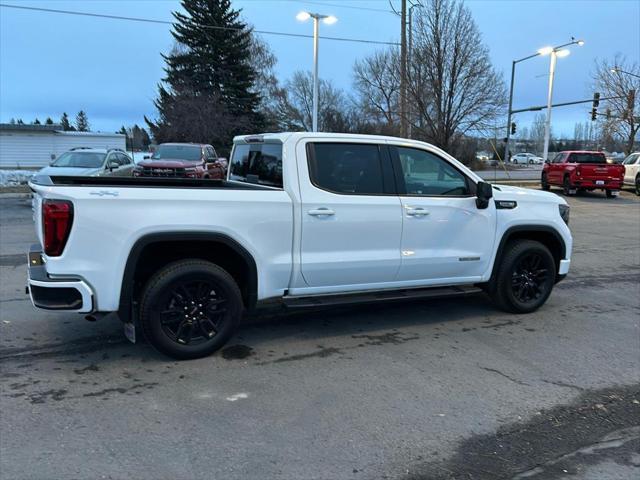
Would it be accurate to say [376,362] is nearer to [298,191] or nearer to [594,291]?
[298,191]

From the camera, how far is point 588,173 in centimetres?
2189

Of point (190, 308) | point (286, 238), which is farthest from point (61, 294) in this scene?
point (286, 238)

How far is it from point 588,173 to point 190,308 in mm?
21490

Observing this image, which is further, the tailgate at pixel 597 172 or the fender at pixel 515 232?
the tailgate at pixel 597 172

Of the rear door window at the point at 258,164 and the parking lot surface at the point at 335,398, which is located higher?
the rear door window at the point at 258,164

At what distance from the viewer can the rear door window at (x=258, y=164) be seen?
497cm

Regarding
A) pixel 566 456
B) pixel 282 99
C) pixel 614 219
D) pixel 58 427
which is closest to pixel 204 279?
pixel 58 427

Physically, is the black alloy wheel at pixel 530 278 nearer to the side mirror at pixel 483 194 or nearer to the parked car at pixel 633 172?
the side mirror at pixel 483 194

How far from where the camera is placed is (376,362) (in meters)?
4.58

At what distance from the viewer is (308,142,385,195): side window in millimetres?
4852

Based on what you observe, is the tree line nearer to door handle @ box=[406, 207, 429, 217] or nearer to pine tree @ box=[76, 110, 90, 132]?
door handle @ box=[406, 207, 429, 217]

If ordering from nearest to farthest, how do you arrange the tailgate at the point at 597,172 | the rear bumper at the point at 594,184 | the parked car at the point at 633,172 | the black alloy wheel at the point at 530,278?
the black alloy wheel at the point at 530,278 < the tailgate at the point at 597,172 < the rear bumper at the point at 594,184 < the parked car at the point at 633,172

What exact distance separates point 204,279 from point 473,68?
18.0 m

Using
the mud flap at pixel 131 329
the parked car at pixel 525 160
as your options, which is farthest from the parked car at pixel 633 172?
the parked car at pixel 525 160
